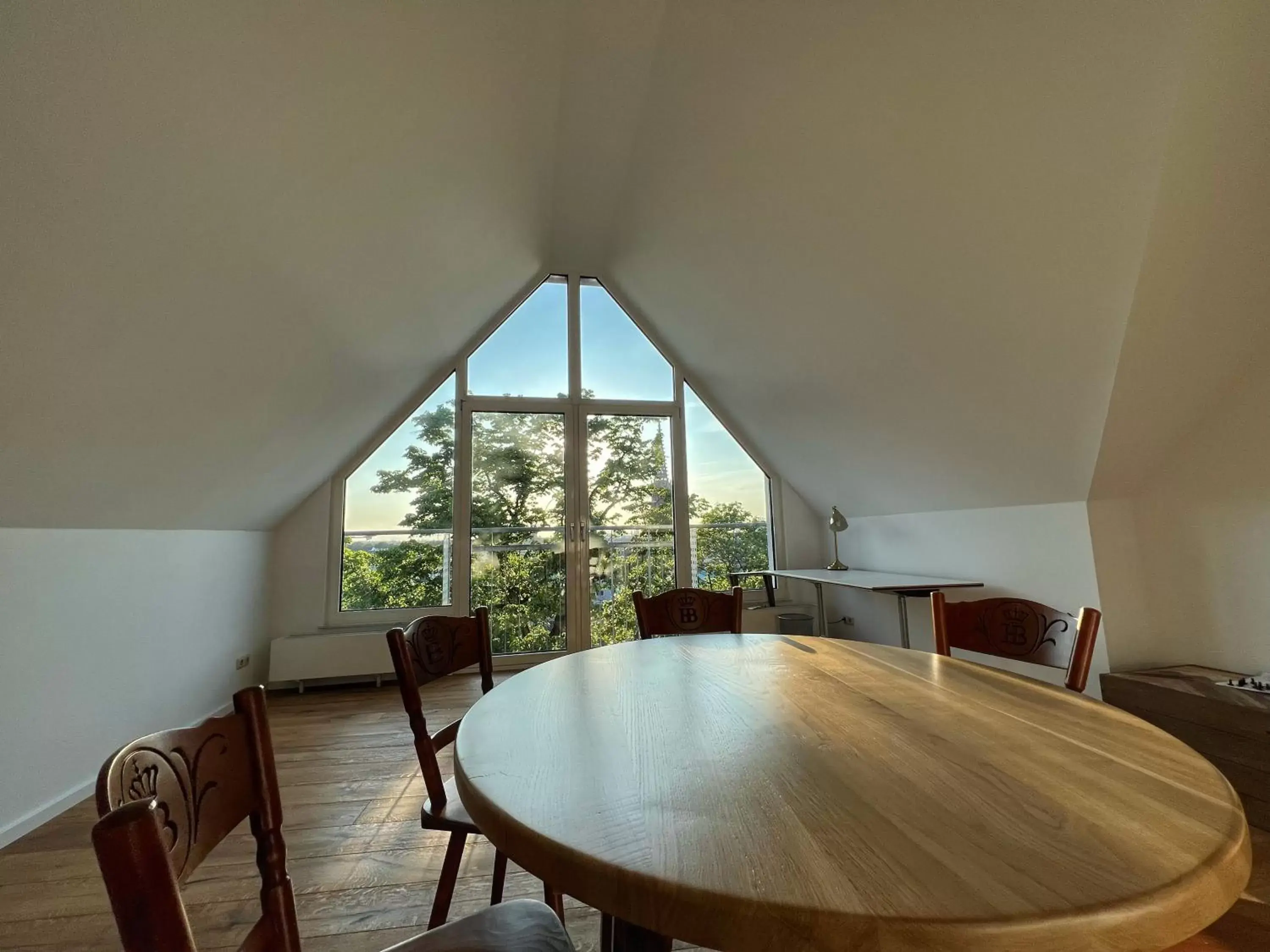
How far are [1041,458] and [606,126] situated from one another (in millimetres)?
2784

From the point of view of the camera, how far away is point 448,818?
3.73ft

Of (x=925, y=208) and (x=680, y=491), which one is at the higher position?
(x=925, y=208)

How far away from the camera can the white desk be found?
9.23 ft

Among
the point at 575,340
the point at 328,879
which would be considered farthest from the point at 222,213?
the point at 575,340

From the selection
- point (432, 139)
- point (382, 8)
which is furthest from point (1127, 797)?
point (432, 139)

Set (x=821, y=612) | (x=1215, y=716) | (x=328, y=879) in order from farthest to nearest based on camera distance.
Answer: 1. (x=821, y=612)
2. (x=1215, y=716)
3. (x=328, y=879)

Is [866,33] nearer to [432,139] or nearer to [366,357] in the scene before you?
[432,139]

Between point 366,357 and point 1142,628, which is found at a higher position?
point 366,357

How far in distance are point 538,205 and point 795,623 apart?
3.64 meters

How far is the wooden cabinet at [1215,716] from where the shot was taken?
5.74 ft

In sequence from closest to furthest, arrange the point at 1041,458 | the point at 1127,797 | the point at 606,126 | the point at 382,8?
1. the point at 1127,797
2. the point at 382,8
3. the point at 1041,458
4. the point at 606,126

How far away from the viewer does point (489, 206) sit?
9.84 ft

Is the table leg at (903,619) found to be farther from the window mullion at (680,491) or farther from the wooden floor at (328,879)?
the window mullion at (680,491)

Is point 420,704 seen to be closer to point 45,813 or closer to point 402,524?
point 45,813
